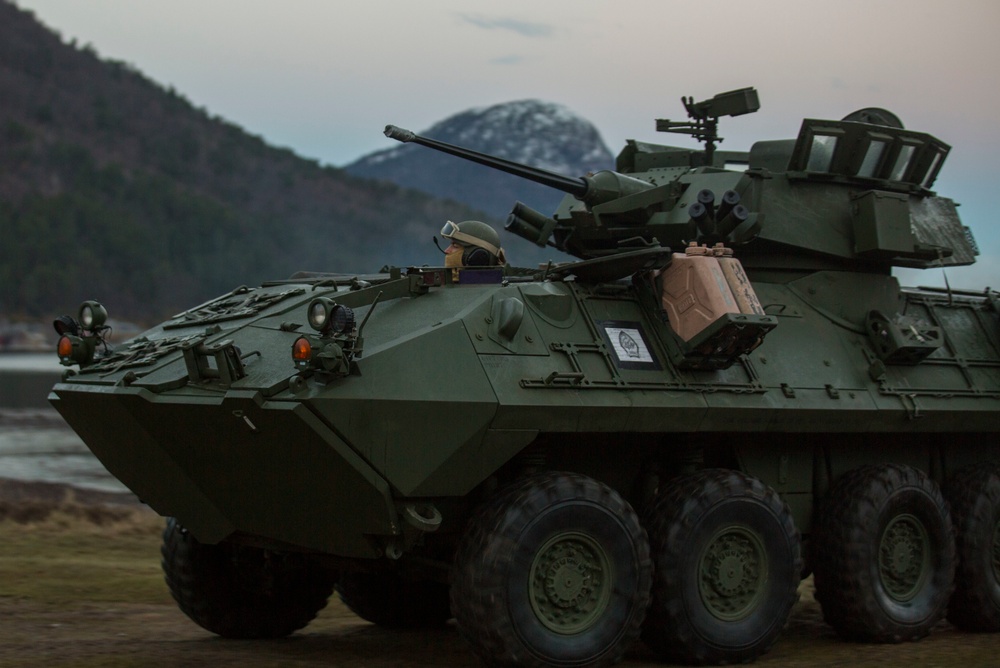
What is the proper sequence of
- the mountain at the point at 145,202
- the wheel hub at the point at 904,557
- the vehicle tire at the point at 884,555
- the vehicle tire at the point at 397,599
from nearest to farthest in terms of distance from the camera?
1. the vehicle tire at the point at 884,555
2. the wheel hub at the point at 904,557
3. the vehicle tire at the point at 397,599
4. the mountain at the point at 145,202

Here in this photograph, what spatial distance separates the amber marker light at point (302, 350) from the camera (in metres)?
8.43

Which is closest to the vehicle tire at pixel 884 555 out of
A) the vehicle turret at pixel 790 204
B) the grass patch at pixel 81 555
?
the vehicle turret at pixel 790 204

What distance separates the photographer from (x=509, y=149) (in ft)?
172

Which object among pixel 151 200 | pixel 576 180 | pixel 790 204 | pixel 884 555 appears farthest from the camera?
pixel 151 200

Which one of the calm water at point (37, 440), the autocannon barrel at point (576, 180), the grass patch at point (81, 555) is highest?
the autocannon barrel at point (576, 180)

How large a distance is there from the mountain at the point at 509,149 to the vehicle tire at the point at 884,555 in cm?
3647

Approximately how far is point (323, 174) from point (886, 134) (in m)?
60.1

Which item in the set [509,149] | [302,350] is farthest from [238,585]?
[509,149]

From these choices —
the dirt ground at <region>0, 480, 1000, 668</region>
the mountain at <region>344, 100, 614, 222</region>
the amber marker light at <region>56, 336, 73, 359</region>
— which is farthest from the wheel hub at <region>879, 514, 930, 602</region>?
the mountain at <region>344, 100, 614, 222</region>

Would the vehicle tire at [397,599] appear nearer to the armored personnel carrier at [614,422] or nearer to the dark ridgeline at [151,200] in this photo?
the armored personnel carrier at [614,422]

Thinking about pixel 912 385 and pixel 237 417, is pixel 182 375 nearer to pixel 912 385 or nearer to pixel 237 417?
pixel 237 417

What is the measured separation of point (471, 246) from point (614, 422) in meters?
1.65

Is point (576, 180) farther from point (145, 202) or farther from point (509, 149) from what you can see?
point (145, 202)

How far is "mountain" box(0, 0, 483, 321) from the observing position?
50.0 meters
